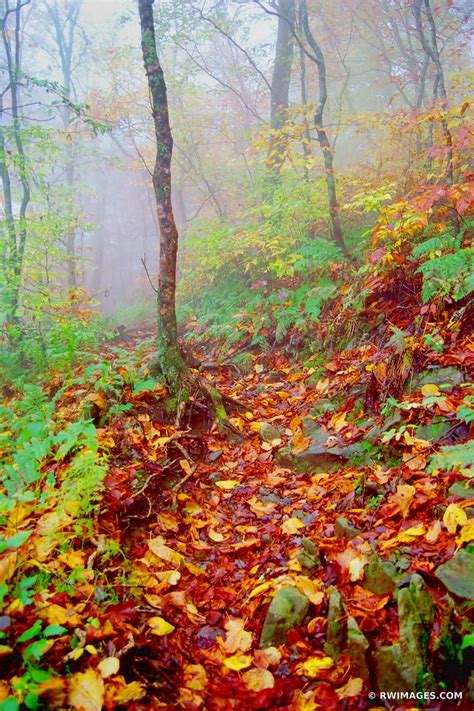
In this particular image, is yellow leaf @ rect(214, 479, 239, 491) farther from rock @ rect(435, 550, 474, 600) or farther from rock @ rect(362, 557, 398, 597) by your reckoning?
rock @ rect(435, 550, 474, 600)

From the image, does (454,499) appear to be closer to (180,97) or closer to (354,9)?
(180,97)

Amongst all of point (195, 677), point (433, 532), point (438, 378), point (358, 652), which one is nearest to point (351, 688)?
point (358, 652)

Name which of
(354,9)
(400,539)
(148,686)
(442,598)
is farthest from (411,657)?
(354,9)

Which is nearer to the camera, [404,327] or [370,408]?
[370,408]

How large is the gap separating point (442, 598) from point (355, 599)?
48 cm

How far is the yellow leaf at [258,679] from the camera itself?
6.86 feet

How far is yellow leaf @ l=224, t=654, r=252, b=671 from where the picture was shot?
219 cm

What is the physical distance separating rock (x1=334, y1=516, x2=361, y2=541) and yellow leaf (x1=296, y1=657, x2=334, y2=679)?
811mm

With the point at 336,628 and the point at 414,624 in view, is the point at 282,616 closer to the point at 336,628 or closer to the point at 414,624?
the point at 336,628

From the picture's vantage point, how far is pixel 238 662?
2223 millimetres

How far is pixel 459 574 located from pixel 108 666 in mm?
1828

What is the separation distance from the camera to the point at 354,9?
15727 millimetres

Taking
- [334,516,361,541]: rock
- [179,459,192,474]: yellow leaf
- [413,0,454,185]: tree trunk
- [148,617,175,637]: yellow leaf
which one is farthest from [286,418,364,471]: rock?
[413,0,454,185]: tree trunk

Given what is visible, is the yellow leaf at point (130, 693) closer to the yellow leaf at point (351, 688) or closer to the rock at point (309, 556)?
the yellow leaf at point (351, 688)
